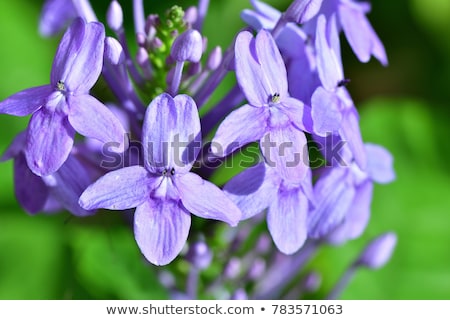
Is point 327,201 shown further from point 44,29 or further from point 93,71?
point 44,29

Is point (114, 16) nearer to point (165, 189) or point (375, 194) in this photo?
point (165, 189)

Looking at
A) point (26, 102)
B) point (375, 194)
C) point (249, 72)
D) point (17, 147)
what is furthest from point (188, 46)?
point (375, 194)

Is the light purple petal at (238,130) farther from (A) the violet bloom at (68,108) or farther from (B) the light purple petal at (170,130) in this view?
(A) the violet bloom at (68,108)

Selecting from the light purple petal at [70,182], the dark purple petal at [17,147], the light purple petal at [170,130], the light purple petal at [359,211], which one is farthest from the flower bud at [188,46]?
the light purple petal at [359,211]

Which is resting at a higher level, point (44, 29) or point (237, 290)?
point (44, 29)
